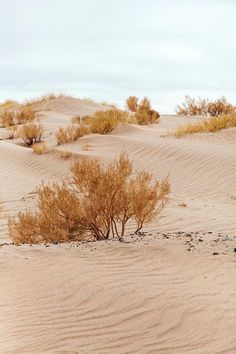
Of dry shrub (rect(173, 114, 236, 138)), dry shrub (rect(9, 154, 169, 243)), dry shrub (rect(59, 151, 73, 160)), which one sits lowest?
dry shrub (rect(9, 154, 169, 243))

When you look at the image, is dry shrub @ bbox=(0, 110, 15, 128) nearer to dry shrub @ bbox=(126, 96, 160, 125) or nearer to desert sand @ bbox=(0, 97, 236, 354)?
dry shrub @ bbox=(126, 96, 160, 125)

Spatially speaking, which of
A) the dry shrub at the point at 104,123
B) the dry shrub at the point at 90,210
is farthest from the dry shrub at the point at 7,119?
the dry shrub at the point at 90,210

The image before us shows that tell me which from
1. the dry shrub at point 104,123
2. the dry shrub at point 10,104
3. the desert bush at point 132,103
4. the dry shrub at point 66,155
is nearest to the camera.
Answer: the dry shrub at point 66,155

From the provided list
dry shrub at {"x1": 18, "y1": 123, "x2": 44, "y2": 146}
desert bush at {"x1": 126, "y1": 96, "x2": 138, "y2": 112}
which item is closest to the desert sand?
dry shrub at {"x1": 18, "y1": 123, "x2": 44, "y2": 146}

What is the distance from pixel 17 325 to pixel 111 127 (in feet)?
51.7

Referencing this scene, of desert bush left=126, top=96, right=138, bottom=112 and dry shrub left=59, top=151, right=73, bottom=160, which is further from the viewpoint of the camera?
desert bush left=126, top=96, right=138, bottom=112

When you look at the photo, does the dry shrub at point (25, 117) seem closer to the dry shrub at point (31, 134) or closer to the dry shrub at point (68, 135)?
the dry shrub at point (31, 134)

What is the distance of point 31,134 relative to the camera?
2095cm

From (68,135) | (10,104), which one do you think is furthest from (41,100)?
(68,135)

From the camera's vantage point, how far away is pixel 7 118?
2677cm

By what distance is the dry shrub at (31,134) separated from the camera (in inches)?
823

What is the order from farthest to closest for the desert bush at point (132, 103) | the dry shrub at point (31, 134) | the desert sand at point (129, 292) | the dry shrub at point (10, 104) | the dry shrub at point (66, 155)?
the dry shrub at point (10, 104)
the desert bush at point (132, 103)
the dry shrub at point (31, 134)
the dry shrub at point (66, 155)
the desert sand at point (129, 292)

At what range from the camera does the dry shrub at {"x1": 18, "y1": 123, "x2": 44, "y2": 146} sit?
20906 mm

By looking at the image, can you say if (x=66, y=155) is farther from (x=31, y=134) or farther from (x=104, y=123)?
(x=31, y=134)
